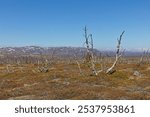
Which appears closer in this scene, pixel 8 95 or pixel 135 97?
pixel 135 97

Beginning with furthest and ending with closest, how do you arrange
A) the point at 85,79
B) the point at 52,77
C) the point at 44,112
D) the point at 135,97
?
the point at 52,77 < the point at 85,79 < the point at 135,97 < the point at 44,112

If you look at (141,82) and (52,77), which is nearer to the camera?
(141,82)

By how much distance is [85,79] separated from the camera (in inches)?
2452

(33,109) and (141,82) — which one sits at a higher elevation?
(33,109)

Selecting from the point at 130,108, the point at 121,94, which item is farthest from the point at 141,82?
the point at 130,108

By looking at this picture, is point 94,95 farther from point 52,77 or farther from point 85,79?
point 52,77

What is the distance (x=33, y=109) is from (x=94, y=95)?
1730 cm

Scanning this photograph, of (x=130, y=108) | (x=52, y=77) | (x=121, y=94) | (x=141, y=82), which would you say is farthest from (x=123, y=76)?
(x=130, y=108)

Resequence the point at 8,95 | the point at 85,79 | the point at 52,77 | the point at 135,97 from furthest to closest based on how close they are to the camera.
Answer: the point at 52,77 → the point at 85,79 → the point at 8,95 → the point at 135,97

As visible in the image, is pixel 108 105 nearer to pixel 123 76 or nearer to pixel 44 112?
pixel 44 112

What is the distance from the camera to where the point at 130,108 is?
21.0 metres

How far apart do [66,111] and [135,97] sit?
54.5 ft

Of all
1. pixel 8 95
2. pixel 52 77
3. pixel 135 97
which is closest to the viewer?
pixel 135 97

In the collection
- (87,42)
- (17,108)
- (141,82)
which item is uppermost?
(87,42)
